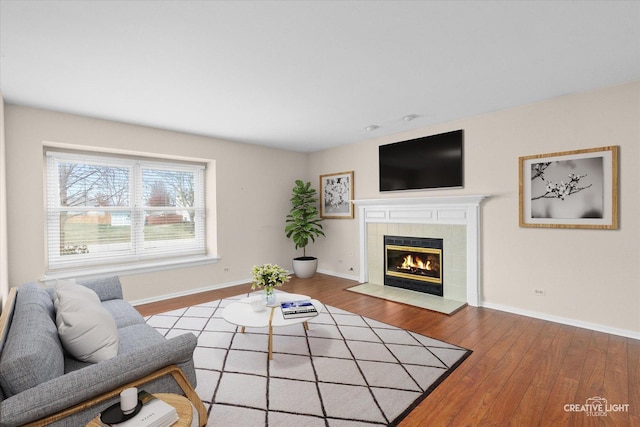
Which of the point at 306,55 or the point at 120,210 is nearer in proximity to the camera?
the point at 306,55

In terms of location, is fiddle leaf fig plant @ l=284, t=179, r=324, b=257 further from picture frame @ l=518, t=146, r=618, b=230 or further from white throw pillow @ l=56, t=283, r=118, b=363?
white throw pillow @ l=56, t=283, r=118, b=363

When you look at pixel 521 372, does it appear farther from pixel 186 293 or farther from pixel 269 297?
pixel 186 293

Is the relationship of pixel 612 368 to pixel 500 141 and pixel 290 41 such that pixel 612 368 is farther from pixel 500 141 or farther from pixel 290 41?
pixel 290 41

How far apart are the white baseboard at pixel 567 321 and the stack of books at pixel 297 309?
2420 millimetres

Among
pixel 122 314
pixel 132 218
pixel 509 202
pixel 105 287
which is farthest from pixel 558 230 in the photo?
pixel 132 218

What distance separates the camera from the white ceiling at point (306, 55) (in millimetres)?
1802

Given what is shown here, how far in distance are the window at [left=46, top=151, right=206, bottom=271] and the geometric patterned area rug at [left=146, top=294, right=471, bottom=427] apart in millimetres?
1477

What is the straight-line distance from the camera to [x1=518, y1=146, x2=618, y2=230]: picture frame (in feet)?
9.60

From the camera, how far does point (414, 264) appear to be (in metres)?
4.62

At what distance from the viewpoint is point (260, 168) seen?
214 inches

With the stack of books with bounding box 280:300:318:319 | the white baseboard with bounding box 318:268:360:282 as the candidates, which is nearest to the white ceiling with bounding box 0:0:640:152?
the stack of books with bounding box 280:300:318:319

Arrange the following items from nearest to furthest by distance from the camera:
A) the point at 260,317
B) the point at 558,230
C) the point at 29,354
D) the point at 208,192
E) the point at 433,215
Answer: the point at 29,354, the point at 260,317, the point at 558,230, the point at 433,215, the point at 208,192

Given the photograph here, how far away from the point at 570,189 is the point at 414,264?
85.5 inches

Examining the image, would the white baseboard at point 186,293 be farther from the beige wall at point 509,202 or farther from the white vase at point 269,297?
the white vase at point 269,297
